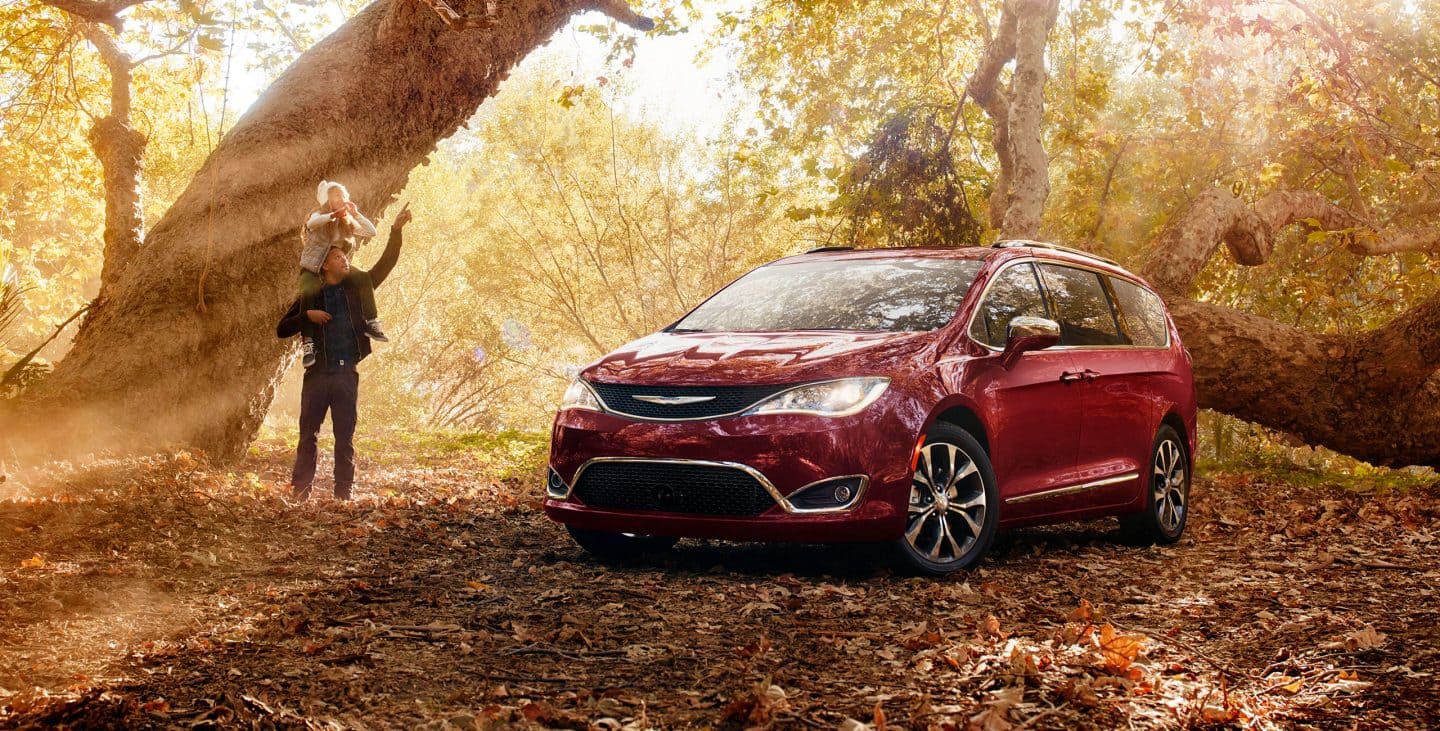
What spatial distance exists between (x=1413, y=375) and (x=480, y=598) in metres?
10.5

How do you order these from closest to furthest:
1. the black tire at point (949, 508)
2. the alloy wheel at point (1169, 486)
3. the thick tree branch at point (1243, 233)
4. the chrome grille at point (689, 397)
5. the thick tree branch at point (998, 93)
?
1. the chrome grille at point (689, 397)
2. the black tire at point (949, 508)
3. the alloy wheel at point (1169, 486)
4. the thick tree branch at point (1243, 233)
5. the thick tree branch at point (998, 93)

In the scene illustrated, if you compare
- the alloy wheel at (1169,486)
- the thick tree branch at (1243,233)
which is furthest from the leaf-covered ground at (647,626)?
the thick tree branch at (1243,233)

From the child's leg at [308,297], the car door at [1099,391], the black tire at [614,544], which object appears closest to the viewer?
the black tire at [614,544]

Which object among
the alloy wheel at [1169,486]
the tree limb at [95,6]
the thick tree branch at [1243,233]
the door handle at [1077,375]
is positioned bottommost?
the alloy wheel at [1169,486]

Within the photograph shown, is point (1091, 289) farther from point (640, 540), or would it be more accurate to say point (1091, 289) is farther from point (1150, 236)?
point (1150, 236)

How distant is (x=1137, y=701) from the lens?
3906mm

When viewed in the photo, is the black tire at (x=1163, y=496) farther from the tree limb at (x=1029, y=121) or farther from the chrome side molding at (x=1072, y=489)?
the tree limb at (x=1029, y=121)

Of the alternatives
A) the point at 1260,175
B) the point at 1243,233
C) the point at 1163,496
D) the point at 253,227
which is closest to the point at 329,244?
the point at 253,227

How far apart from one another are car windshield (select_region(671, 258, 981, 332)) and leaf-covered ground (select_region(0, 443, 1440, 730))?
1.29 meters

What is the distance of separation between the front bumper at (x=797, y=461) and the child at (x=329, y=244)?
3755mm

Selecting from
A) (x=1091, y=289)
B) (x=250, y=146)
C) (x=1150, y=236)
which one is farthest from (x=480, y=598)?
(x=1150, y=236)

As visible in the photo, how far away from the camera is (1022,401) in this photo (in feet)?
21.7

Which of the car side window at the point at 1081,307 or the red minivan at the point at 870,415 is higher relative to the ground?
the car side window at the point at 1081,307

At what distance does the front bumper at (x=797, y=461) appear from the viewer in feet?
18.4
